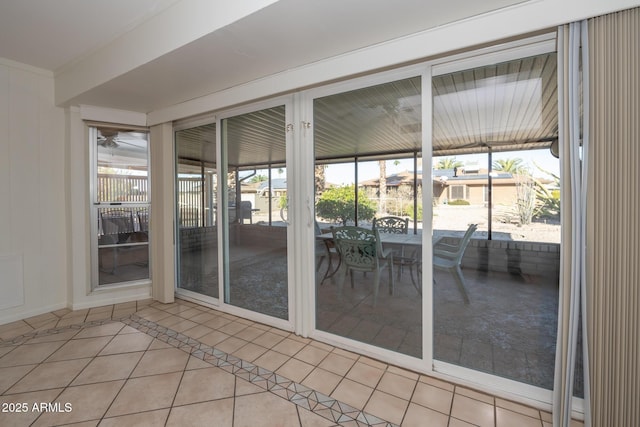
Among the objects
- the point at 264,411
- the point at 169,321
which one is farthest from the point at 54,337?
the point at 264,411

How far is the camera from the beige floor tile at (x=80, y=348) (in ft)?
7.45

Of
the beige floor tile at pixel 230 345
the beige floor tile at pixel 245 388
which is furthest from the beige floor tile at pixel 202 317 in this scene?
the beige floor tile at pixel 245 388

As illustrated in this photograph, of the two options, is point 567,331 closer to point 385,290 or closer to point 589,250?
point 589,250

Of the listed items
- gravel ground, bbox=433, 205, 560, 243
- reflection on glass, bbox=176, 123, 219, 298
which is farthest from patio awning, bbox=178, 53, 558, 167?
reflection on glass, bbox=176, 123, 219, 298

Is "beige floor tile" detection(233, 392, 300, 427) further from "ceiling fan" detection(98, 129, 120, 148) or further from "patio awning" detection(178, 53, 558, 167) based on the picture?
"ceiling fan" detection(98, 129, 120, 148)

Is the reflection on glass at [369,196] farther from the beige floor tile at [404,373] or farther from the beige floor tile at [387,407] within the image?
the beige floor tile at [387,407]

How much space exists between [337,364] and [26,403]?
6.37 ft

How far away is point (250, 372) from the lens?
2.08 metres

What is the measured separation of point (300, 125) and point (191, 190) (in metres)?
1.73

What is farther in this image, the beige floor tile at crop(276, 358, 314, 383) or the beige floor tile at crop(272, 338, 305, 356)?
the beige floor tile at crop(272, 338, 305, 356)

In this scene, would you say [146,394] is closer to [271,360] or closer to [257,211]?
[271,360]

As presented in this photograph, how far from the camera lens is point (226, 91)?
9.22 feet

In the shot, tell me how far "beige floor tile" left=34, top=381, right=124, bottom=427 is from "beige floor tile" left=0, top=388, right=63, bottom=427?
50 mm

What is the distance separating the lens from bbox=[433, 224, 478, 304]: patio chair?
2025mm
